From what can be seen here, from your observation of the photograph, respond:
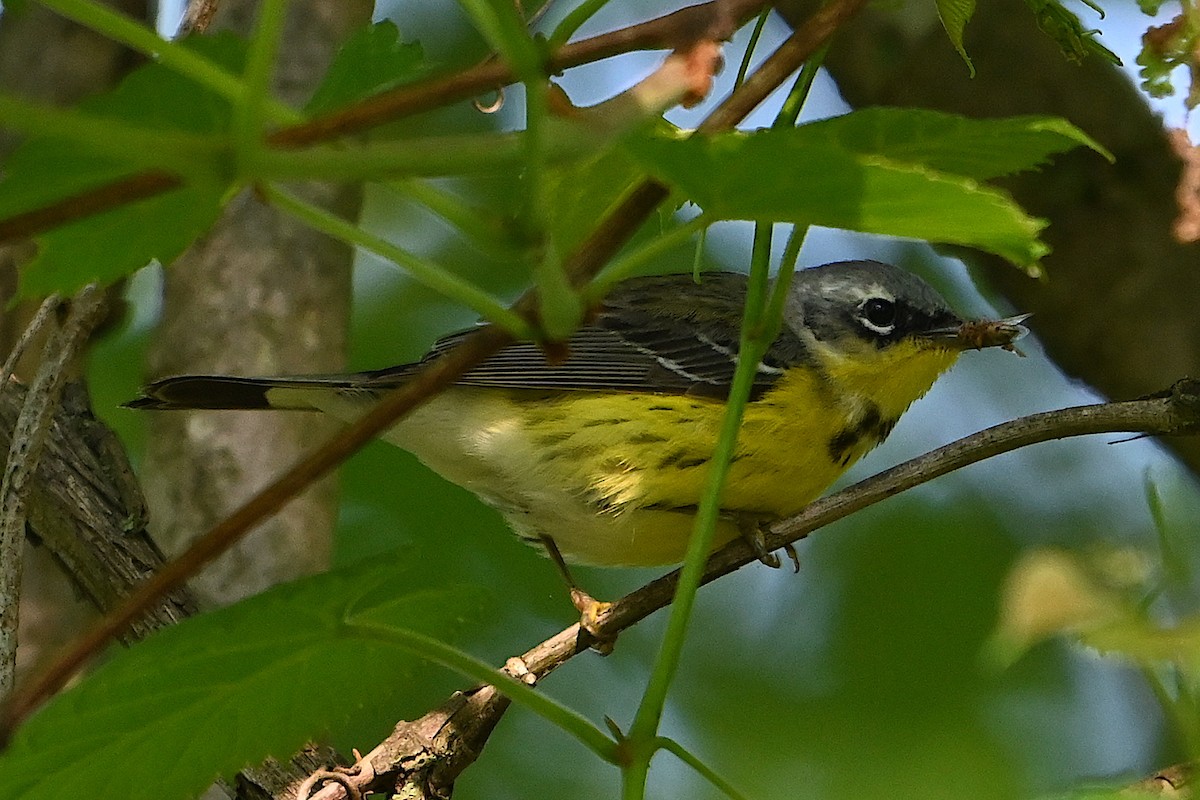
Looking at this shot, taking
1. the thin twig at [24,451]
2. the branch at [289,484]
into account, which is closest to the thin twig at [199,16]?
the thin twig at [24,451]

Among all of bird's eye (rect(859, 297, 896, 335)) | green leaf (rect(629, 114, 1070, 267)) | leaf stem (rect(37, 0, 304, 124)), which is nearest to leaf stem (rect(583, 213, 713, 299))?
green leaf (rect(629, 114, 1070, 267))

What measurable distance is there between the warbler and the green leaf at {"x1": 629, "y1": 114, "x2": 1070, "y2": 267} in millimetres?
2259

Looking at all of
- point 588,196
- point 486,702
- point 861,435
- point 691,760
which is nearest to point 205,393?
point 486,702

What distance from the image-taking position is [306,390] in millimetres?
3670

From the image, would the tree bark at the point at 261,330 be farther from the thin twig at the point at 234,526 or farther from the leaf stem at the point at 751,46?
the thin twig at the point at 234,526

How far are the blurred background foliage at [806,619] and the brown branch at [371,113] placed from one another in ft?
11.3

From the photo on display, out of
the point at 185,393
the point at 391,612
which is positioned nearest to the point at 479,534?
the point at 185,393

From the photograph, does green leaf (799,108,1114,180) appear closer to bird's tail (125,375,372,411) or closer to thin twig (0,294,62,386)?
thin twig (0,294,62,386)

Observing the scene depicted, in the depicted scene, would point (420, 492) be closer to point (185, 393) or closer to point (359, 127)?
point (185, 393)

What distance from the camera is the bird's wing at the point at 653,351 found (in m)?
3.98

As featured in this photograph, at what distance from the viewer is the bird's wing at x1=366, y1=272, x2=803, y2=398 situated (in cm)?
398

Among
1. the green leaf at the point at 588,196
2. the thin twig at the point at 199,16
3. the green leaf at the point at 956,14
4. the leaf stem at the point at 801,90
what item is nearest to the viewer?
the green leaf at the point at 588,196

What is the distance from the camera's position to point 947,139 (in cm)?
144

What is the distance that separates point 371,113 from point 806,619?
473 cm
